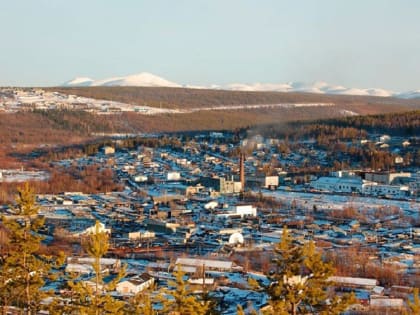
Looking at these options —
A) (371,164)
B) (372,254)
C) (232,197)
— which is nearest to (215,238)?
(372,254)

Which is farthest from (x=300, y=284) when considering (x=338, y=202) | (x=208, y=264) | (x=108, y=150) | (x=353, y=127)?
(x=353, y=127)

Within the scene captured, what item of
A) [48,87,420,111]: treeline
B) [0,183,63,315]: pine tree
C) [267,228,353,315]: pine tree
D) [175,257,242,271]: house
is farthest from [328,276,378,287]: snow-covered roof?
[48,87,420,111]: treeline

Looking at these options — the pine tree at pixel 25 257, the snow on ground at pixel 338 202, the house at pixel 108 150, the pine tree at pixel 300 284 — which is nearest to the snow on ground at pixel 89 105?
the house at pixel 108 150

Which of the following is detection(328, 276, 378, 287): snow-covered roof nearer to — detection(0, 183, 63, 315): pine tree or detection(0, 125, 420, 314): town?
detection(0, 125, 420, 314): town

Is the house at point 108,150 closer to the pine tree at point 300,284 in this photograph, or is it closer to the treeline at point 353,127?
the treeline at point 353,127

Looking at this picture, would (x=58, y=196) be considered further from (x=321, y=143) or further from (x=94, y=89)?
(x=94, y=89)

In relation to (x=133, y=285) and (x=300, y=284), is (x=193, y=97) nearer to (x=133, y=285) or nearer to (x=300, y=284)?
(x=133, y=285)
